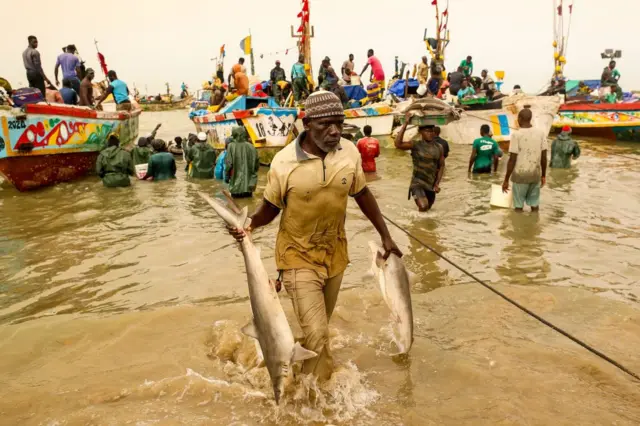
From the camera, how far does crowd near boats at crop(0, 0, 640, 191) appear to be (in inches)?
419

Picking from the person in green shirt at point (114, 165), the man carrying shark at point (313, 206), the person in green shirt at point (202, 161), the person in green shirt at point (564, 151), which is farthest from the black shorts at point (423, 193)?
the person in green shirt at point (114, 165)

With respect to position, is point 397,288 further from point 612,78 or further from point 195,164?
point 612,78

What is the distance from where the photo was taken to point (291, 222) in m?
3.12

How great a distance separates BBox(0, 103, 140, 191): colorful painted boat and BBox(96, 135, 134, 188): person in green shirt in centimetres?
114

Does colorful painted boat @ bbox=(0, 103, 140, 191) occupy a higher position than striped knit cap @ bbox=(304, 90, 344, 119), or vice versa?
striped knit cap @ bbox=(304, 90, 344, 119)

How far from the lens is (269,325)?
2.97m

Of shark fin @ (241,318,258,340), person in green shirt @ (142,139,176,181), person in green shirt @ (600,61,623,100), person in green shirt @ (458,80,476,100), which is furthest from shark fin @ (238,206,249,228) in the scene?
person in green shirt @ (600,61,623,100)

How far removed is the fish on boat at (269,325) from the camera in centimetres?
292

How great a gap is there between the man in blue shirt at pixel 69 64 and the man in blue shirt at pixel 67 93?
0.15 metres

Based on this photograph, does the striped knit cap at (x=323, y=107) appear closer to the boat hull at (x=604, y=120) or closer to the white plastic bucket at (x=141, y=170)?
the white plastic bucket at (x=141, y=170)

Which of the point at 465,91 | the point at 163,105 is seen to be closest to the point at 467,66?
the point at 465,91

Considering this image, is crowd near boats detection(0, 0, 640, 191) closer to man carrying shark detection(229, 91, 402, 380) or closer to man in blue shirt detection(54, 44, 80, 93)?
man in blue shirt detection(54, 44, 80, 93)

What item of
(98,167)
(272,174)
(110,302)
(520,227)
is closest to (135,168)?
(98,167)

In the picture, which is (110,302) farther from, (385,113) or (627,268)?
(385,113)
